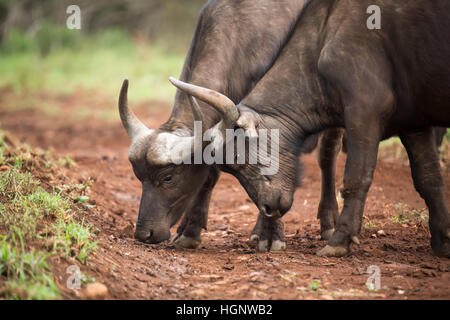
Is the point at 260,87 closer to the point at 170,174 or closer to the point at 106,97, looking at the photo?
the point at 170,174

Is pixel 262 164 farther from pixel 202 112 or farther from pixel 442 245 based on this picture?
pixel 442 245

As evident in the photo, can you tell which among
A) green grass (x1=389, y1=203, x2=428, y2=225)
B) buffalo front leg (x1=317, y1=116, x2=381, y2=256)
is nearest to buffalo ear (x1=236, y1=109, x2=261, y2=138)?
buffalo front leg (x1=317, y1=116, x2=381, y2=256)

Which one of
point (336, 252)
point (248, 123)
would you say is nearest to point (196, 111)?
point (248, 123)

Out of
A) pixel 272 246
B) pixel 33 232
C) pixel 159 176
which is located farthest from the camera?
pixel 272 246

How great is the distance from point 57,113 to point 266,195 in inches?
365

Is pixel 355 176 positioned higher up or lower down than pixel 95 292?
higher up

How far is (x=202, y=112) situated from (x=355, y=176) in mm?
1462

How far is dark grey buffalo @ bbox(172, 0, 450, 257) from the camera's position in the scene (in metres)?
4.47

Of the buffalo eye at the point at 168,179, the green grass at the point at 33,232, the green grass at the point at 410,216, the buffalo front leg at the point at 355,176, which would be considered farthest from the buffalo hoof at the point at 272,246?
the green grass at the point at 33,232

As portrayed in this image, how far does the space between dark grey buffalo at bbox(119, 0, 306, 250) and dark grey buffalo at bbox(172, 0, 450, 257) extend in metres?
0.38

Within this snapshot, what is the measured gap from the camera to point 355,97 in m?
4.47

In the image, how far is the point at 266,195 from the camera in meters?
4.82

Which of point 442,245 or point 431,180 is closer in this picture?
point 442,245

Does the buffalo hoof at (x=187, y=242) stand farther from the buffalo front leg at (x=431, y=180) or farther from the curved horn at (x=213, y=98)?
the buffalo front leg at (x=431, y=180)
